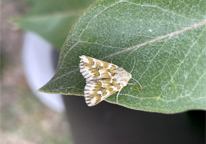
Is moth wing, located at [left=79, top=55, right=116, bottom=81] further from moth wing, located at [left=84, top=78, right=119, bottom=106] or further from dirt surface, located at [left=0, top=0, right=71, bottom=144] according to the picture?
dirt surface, located at [left=0, top=0, right=71, bottom=144]

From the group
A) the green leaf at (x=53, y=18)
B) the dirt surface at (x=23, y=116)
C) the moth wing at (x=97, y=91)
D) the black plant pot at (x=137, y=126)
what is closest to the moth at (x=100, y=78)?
the moth wing at (x=97, y=91)

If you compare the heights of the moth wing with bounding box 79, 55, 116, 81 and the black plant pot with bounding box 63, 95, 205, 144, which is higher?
the moth wing with bounding box 79, 55, 116, 81

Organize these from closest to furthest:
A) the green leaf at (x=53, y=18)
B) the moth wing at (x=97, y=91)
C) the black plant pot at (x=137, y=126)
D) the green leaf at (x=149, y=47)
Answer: the green leaf at (x=149, y=47), the moth wing at (x=97, y=91), the black plant pot at (x=137, y=126), the green leaf at (x=53, y=18)

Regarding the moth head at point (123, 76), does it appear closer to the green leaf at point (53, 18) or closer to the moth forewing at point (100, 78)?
the moth forewing at point (100, 78)

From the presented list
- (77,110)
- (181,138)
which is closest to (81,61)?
(77,110)

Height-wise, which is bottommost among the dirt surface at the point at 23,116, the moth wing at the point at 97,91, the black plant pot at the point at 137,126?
the dirt surface at the point at 23,116

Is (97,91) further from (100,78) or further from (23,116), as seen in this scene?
(23,116)

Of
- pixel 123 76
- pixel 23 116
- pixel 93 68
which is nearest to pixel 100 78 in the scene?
pixel 93 68

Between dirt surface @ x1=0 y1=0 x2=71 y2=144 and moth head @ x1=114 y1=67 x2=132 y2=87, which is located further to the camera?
dirt surface @ x1=0 y1=0 x2=71 y2=144

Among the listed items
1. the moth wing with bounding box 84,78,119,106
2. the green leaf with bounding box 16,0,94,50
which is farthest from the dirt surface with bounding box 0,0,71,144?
the moth wing with bounding box 84,78,119,106
